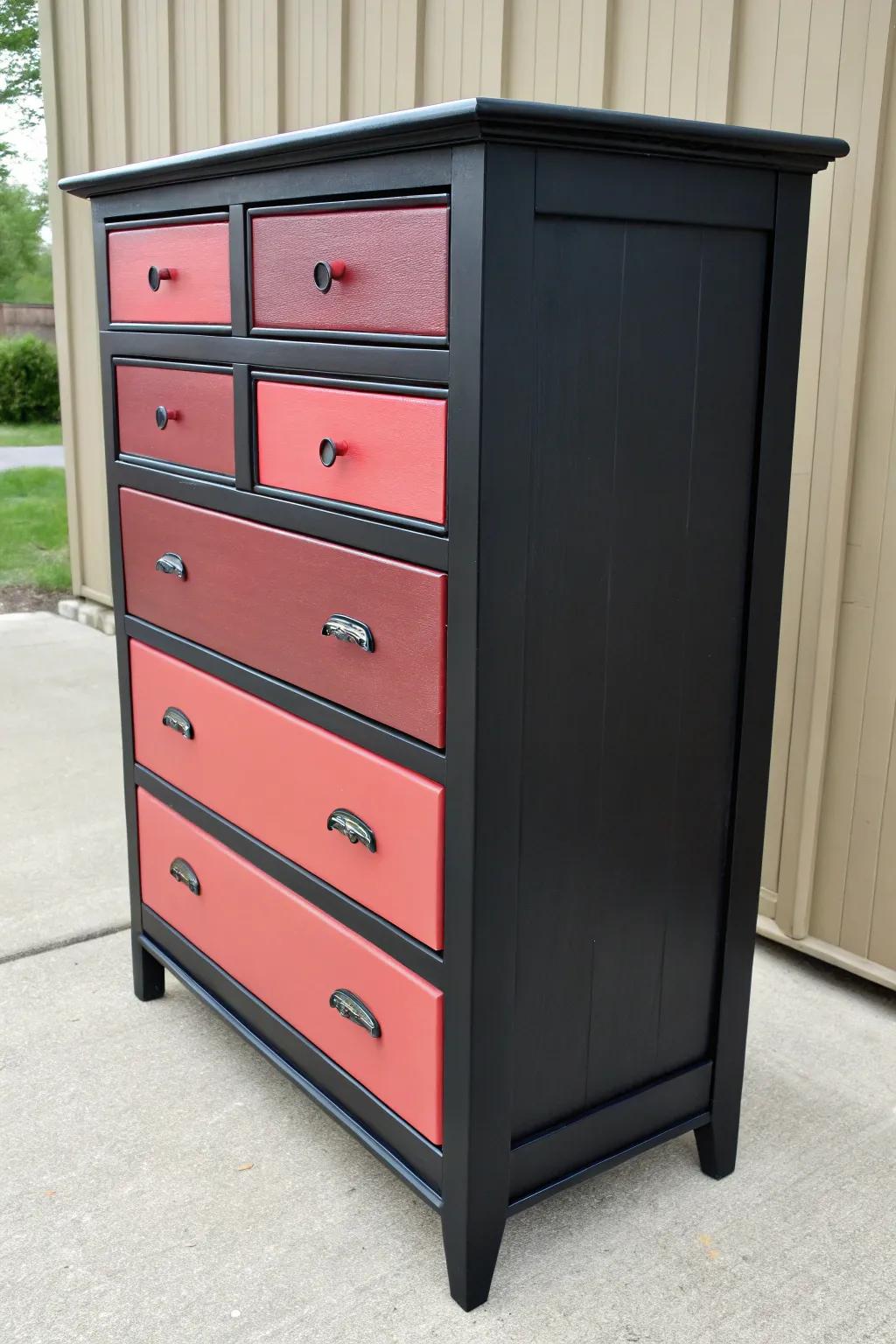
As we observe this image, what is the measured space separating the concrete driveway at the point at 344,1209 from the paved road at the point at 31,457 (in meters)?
7.03

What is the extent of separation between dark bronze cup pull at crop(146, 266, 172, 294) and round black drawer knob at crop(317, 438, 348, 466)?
0.53 m

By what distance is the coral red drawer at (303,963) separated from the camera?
5.68ft

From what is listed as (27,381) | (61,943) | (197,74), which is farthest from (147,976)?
(27,381)

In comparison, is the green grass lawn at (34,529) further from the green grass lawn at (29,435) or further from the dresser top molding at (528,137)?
the dresser top molding at (528,137)

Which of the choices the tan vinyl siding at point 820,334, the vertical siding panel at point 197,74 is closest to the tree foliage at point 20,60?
the vertical siding panel at point 197,74

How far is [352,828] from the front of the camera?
1.76m

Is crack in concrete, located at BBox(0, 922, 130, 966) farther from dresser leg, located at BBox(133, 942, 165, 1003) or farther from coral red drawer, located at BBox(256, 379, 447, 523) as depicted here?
coral red drawer, located at BBox(256, 379, 447, 523)

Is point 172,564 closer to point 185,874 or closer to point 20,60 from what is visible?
point 185,874

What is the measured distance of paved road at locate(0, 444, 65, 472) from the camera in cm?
900

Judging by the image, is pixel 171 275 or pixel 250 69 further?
pixel 250 69

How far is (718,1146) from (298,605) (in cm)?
109

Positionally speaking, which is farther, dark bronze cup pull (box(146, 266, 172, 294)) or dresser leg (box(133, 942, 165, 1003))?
dresser leg (box(133, 942, 165, 1003))

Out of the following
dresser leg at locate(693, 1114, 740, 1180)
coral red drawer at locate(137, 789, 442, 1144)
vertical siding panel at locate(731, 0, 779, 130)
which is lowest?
dresser leg at locate(693, 1114, 740, 1180)

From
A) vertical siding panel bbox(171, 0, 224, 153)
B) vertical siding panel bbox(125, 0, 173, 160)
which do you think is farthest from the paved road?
vertical siding panel bbox(171, 0, 224, 153)
